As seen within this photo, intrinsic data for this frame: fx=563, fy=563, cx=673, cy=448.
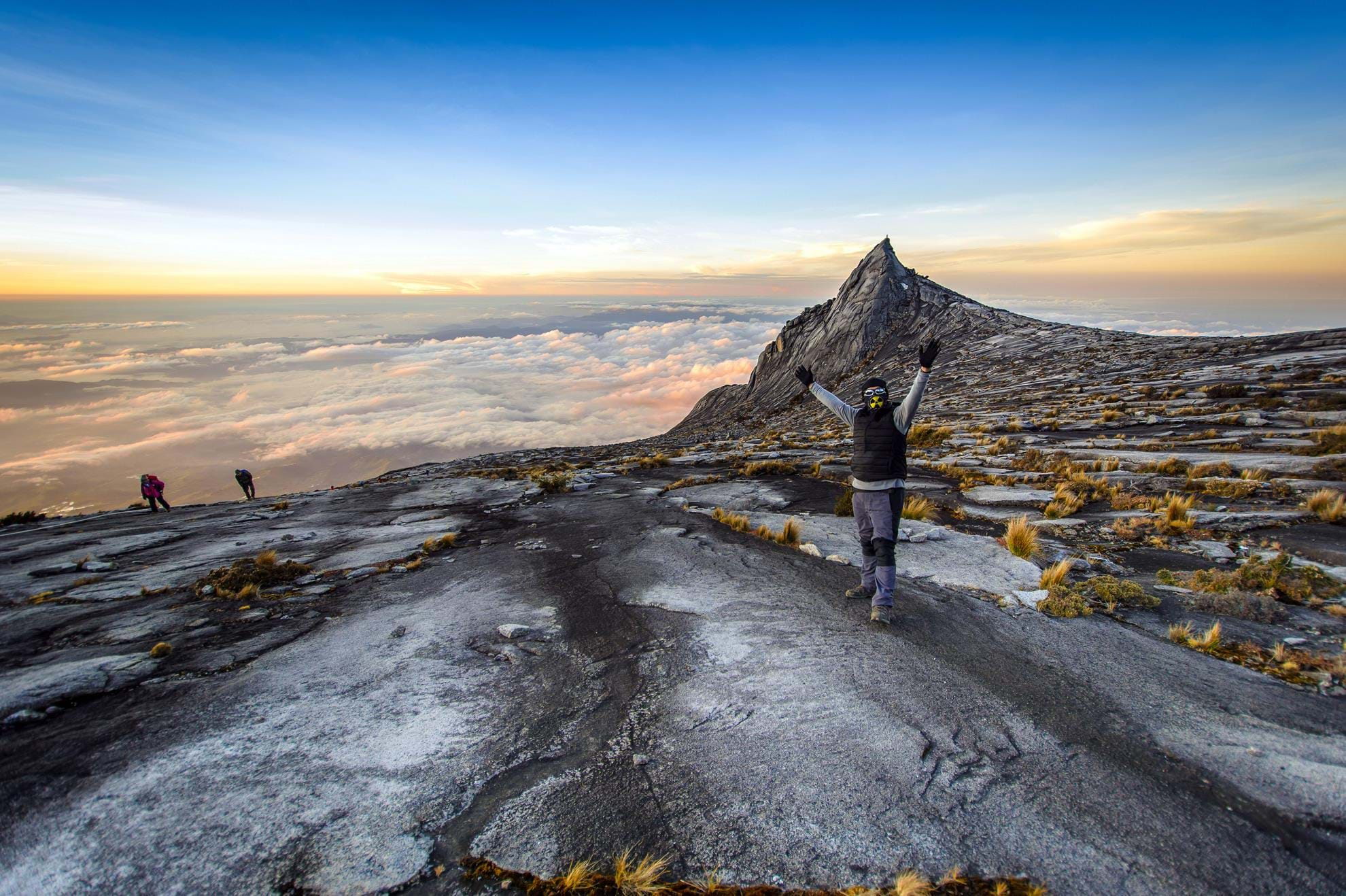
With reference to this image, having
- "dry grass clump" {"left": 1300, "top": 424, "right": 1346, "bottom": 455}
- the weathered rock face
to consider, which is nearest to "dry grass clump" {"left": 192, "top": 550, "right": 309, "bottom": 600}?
"dry grass clump" {"left": 1300, "top": 424, "right": 1346, "bottom": 455}

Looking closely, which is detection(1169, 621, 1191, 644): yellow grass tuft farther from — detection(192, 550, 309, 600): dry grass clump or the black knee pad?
detection(192, 550, 309, 600): dry grass clump

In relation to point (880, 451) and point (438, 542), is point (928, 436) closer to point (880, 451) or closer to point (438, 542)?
point (880, 451)

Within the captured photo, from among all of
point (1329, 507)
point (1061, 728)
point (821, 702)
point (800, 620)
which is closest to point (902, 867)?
point (821, 702)

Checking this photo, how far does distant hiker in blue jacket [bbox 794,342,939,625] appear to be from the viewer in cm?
713

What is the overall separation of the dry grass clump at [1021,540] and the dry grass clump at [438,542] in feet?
36.2

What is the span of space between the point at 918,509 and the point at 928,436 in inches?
460

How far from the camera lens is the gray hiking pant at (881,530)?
7152 millimetres

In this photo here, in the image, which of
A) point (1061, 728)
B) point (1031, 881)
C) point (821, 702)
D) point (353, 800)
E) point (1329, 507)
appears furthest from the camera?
point (1329, 507)

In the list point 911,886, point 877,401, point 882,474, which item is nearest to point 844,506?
point 882,474

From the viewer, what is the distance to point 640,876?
A: 3.63 m

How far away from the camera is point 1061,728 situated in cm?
511

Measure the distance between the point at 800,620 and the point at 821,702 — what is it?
184 cm

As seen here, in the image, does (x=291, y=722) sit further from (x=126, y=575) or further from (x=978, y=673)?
(x=126, y=575)

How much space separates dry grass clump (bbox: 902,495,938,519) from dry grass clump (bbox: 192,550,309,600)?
479 inches
